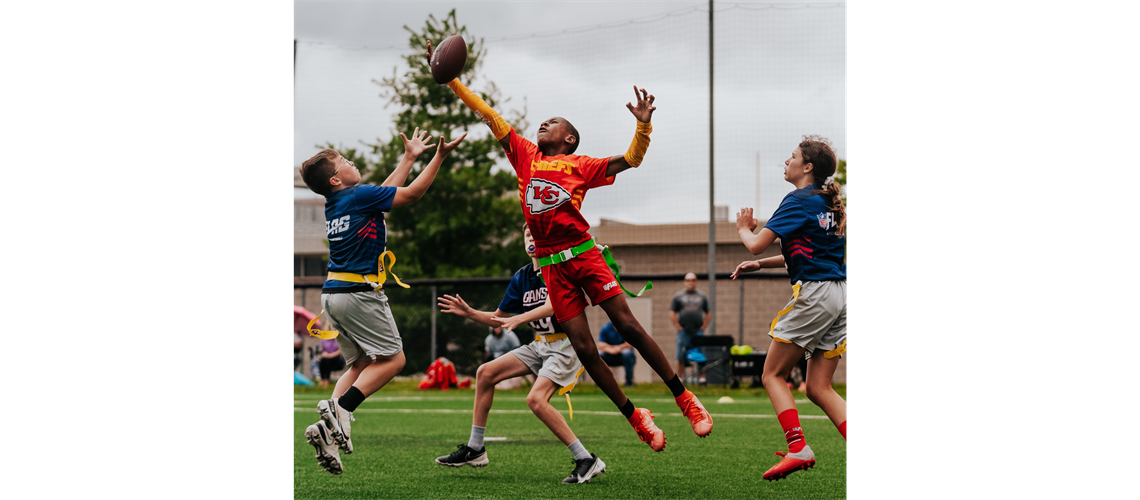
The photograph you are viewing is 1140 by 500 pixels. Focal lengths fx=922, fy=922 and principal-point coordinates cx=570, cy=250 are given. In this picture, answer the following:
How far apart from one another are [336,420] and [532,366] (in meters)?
2.00

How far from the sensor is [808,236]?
17.6 ft

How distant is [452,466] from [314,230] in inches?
1079

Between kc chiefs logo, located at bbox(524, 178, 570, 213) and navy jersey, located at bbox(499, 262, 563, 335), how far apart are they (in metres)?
1.62

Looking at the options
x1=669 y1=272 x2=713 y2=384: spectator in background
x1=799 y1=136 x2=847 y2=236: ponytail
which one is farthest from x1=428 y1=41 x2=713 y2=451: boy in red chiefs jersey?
x1=669 y1=272 x2=713 y2=384: spectator in background

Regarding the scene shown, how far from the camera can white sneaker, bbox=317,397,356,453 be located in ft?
17.9

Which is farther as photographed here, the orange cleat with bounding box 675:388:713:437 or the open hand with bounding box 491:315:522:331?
the open hand with bounding box 491:315:522:331

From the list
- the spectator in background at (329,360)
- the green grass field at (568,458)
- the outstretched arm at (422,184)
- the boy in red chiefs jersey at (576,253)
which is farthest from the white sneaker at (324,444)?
the spectator in background at (329,360)

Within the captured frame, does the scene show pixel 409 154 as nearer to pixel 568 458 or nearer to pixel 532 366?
pixel 532 366

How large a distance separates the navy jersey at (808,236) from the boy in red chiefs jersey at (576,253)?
936 mm

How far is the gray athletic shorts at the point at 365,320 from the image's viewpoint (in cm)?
583

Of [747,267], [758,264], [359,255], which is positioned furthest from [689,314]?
[359,255]

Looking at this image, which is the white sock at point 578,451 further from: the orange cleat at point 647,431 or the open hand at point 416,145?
the open hand at point 416,145

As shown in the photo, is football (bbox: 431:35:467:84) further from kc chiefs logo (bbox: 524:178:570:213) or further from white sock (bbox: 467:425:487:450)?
white sock (bbox: 467:425:487:450)
